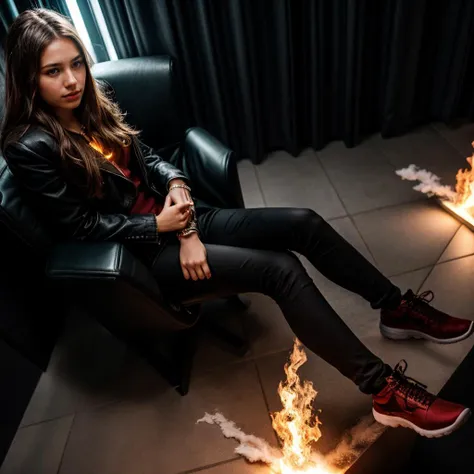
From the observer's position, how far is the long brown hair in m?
1.05

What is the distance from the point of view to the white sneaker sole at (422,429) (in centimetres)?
104

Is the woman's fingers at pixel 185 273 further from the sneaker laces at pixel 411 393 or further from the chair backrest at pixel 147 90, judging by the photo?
the chair backrest at pixel 147 90

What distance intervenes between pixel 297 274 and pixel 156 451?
749 millimetres

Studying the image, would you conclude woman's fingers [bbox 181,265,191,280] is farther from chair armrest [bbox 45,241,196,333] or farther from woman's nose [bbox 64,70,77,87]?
woman's nose [bbox 64,70,77,87]

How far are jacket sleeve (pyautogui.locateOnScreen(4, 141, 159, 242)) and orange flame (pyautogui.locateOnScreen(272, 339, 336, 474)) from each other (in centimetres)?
64

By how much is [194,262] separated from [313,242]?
0.38m

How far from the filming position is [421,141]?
7.61ft

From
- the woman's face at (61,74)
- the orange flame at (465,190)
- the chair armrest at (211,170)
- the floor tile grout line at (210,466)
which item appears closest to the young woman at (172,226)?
the woman's face at (61,74)

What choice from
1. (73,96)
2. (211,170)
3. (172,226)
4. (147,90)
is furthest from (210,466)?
(147,90)

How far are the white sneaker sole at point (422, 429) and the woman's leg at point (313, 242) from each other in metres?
0.35

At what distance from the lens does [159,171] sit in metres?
1.44

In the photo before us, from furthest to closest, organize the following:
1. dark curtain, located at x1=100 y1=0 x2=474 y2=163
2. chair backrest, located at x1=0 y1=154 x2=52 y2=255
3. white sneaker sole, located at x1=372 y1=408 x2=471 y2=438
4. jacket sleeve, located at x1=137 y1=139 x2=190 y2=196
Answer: dark curtain, located at x1=100 y1=0 x2=474 y2=163 < jacket sleeve, located at x1=137 y1=139 x2=190 y2=196 < chair backrest, located at x1=0 y1=154 x2=52 y2=255 < white sneaker sole, located at x1=372 y1=408 x2=471 y2=438

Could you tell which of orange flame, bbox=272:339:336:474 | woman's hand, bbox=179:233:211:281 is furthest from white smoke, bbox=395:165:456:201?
woman's hand, bbox=179:233:211:281

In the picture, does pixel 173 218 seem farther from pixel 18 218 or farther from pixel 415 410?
pixel 415 410
